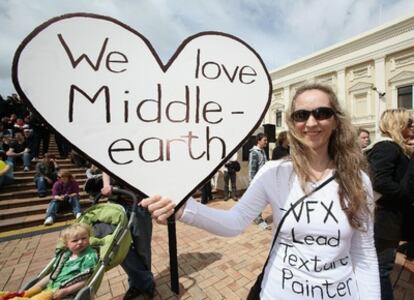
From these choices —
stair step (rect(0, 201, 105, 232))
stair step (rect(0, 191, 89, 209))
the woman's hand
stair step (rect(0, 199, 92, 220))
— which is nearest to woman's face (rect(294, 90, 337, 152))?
the woman's hand

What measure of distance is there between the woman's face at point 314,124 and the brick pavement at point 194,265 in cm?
195

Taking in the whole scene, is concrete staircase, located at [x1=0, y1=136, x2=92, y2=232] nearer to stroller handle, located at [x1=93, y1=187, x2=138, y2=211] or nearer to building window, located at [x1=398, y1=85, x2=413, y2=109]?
stroller handle, located at [x1=93, y1=187, x2=138, y2=211]

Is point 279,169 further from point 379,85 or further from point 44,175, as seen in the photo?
point 379,85

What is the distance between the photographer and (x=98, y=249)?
1963 millimetres

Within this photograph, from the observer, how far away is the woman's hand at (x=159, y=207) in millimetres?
720

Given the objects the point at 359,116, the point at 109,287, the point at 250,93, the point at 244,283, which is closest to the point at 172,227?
the point at 250,93

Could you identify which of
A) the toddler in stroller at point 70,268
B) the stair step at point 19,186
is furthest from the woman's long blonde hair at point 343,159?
the stair step at point 19,186

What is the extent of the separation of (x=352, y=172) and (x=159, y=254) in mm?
2862

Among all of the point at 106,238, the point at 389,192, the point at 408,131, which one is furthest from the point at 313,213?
the point at 106,238

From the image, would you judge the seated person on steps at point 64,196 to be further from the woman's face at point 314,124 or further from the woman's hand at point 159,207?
the woman's face at point 314,124

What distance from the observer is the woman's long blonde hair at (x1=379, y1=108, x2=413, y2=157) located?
64.4 inches

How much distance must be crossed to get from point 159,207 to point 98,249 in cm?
161

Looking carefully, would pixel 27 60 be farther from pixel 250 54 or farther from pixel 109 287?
pixel 109 287

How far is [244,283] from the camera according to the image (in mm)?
2439
